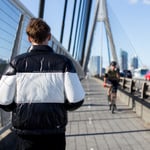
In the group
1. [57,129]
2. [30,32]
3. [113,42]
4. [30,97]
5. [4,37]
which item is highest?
[113,42]

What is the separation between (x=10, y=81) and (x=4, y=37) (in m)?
3.54

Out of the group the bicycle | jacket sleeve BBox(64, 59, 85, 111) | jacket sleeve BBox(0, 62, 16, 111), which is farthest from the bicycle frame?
jacket sleeve BBox(0, 62, 16, 111)

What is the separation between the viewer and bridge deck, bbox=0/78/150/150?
770 cm

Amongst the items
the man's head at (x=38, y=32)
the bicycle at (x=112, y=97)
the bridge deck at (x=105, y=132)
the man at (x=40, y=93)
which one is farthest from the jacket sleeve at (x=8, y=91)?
the bicycle at (x=112, y=97)

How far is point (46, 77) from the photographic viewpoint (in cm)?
322

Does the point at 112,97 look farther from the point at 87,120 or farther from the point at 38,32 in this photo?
the point at 38,32

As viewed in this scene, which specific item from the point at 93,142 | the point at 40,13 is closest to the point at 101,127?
the point at 93,142

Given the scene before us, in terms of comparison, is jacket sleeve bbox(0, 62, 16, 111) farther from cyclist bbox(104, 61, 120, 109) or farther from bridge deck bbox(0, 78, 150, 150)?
cyclist bbox(104, 61, 120, 109)

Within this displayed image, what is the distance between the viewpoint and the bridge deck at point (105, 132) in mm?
7695

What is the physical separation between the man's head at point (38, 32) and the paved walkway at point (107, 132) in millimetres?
4481

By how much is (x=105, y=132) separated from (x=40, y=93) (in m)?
6.48

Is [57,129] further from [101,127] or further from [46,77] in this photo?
[101,127]

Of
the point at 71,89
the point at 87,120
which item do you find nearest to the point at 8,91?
the point at 71,89

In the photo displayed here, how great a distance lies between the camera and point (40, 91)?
3188mm
